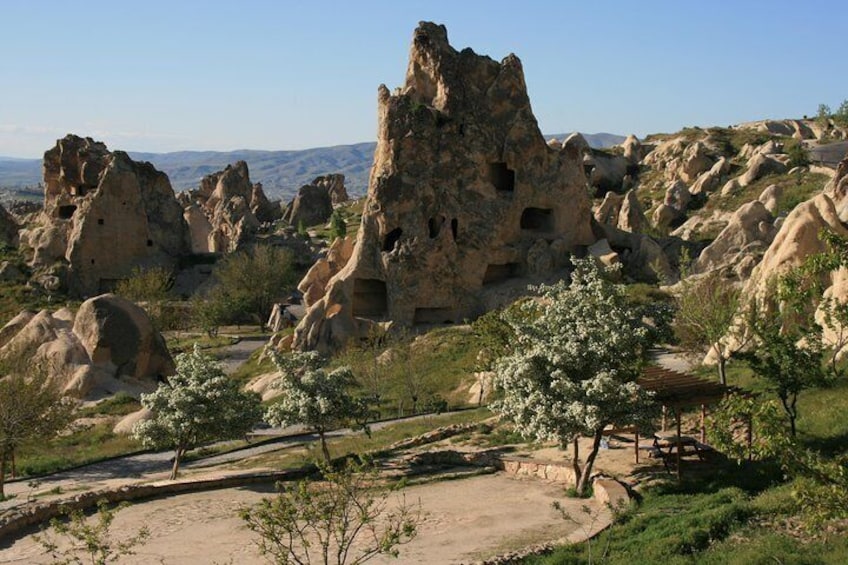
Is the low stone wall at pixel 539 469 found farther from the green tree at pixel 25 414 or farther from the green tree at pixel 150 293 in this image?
the green tree at pixel 150 293

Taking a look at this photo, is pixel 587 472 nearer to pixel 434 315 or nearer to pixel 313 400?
pixel 313 400

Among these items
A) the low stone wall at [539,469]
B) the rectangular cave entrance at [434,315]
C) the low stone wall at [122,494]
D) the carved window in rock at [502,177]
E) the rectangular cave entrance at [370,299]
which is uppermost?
the carved window in rock at [502,177]

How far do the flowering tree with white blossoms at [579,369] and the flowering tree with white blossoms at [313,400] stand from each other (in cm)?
530

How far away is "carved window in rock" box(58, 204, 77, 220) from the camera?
71875 mm

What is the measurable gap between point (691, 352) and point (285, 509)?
71.4 feet

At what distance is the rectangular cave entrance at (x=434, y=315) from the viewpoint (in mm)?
46781

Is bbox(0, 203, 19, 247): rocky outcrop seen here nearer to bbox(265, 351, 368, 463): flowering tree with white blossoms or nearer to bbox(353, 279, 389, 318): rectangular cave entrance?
bbox(353, 279, 389, 318): rectangular cave entrance

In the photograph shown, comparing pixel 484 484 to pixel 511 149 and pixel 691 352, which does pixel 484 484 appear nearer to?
pixel 691 352

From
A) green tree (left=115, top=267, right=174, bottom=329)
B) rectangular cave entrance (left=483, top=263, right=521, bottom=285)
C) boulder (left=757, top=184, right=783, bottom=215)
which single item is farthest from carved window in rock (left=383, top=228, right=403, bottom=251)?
boulder (left=757, top=184, right=783, bottom=215)

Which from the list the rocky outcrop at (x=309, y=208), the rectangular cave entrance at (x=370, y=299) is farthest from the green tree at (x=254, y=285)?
the rocky outcrop at (x=309, y=208)

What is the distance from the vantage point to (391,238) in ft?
154

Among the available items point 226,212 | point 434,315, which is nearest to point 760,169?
point 434,315

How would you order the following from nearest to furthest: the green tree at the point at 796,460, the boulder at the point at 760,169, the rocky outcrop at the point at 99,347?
the green tree at the point at 796,460
the rocky outcrop at the point at 99,347
the boulder at the point at 760,169

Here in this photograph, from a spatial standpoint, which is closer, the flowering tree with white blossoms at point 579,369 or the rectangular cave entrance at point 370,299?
the flowering tree with white blossoms at point 579,369
